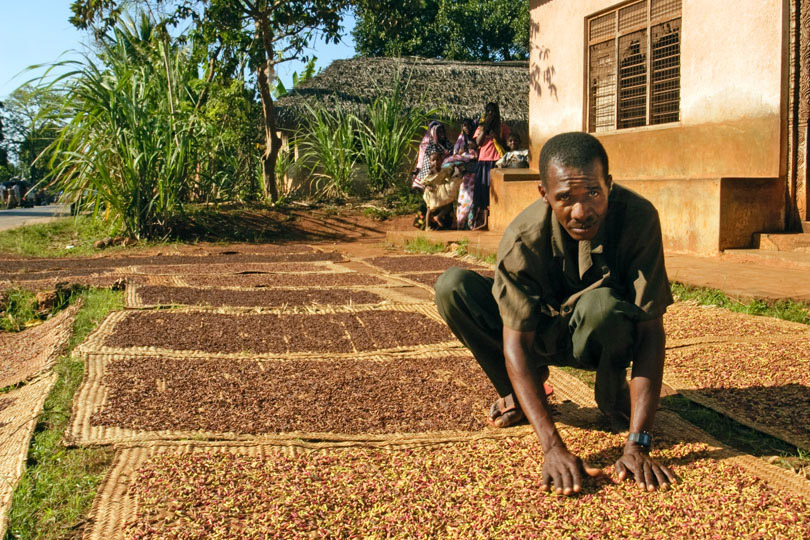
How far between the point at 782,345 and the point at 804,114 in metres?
3.10

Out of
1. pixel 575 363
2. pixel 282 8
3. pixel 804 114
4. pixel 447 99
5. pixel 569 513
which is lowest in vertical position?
pixel 569 513

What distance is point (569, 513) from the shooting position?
5.65 ft

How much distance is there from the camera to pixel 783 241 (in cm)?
552

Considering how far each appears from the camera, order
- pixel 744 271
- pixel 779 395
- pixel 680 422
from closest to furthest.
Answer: pixel 680 422 → pixel 779 395 → pixel 744 271

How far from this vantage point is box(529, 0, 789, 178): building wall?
5.68 meters

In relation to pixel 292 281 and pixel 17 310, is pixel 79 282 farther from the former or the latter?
pixel 292 281

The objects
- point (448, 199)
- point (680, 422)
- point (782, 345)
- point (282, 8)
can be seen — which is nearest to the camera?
point (680, 422)

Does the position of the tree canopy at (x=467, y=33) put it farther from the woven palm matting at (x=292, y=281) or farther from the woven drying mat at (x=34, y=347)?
the woven drying mat at (x=34, y=347)

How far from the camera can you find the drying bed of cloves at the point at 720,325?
11.1 feet

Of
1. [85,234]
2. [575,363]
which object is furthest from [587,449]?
[85,234]

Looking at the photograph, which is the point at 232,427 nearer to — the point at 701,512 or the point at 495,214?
the point at 701,512

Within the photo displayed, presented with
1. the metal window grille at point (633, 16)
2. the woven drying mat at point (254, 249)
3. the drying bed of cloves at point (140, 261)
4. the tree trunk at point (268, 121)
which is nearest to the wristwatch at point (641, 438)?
the drying bed of cloves at point (140, 261)

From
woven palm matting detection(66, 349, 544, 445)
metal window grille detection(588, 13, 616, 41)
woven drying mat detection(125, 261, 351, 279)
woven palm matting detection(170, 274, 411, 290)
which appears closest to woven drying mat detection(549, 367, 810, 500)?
woven palm matting detection(66, 349, 544, 445)

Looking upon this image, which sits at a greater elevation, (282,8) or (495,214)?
(282,8)
